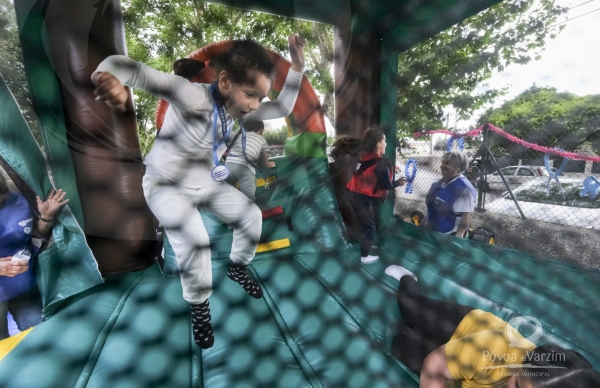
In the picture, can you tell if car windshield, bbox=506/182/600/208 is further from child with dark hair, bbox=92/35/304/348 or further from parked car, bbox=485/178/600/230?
child with dark hair, bbox=92/35/304/348

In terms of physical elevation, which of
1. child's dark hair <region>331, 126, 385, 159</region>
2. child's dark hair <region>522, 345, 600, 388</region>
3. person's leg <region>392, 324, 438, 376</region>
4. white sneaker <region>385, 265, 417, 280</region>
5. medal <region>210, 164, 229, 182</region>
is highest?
child's dark hair <region>331, 126, 385, 159</region>

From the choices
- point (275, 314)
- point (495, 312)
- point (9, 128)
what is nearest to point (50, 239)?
point (9, 128)

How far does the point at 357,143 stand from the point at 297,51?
406 mm

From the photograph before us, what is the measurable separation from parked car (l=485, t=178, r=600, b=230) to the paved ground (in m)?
0.03

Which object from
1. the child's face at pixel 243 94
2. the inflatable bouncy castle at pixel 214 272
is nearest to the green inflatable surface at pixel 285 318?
the inflatable bouncy castle at pixel 214 272

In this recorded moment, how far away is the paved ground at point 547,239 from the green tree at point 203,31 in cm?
95

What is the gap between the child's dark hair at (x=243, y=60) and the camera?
1.57 ft

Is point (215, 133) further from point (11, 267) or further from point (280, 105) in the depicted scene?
point (11, 267)

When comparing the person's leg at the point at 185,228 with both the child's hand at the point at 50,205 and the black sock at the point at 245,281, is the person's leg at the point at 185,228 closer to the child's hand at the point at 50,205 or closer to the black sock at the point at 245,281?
the black sock at the point at 245,281

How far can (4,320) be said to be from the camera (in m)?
0.81

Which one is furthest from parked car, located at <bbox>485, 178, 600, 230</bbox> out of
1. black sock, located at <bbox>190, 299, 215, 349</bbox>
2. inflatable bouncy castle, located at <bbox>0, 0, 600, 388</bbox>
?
black sock, located at <bbox>190, 299, 215, 349</bbox>

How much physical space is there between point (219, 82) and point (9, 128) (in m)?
0.69

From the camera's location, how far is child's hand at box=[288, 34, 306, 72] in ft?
1.71

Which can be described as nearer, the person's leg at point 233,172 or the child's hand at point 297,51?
the child's hand at point 297,51
